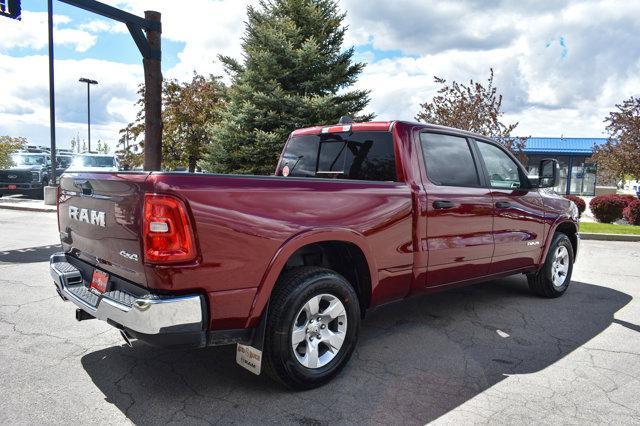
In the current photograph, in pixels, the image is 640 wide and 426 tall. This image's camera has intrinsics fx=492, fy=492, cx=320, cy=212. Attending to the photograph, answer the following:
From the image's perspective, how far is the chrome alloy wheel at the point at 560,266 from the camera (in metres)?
5.67

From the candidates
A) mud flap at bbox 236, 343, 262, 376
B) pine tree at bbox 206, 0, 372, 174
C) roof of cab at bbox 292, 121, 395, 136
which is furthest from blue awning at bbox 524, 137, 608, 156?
mud flap at bbox 236, 343, 262, 376

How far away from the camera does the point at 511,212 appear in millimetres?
4863

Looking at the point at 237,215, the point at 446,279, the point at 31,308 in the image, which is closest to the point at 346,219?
the point at 237,215

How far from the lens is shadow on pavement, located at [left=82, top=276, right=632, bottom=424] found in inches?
116

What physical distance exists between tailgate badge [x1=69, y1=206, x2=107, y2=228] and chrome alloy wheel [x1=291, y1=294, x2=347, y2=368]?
136 cm

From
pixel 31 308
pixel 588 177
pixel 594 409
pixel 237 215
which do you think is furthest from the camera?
pixel 588 177

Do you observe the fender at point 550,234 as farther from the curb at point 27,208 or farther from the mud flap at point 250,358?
the curb at point 27,208

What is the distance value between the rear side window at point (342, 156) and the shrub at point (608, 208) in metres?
13.2

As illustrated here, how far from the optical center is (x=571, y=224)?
595 centimetres

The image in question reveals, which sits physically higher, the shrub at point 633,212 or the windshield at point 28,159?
the windshield at point 28,159

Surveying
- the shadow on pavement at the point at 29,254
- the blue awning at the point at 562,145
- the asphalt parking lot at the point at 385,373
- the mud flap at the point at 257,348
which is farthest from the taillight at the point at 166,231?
the blue awning at the point at 562,145

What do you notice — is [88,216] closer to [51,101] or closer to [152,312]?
[152,312]

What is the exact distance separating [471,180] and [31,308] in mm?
4455

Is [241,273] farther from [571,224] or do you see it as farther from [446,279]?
[571,224]
